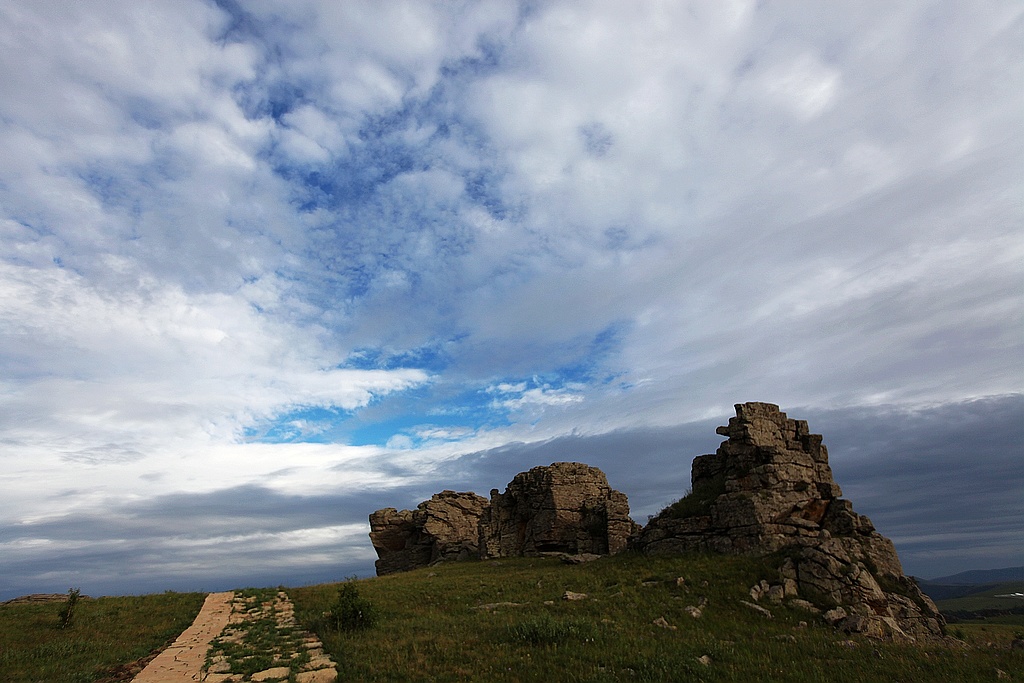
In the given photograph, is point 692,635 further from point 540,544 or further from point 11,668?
point 540,544

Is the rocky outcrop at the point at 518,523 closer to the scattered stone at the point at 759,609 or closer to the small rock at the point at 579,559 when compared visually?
the small rock at the point at 579,559

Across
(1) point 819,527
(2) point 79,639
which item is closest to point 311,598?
(2) point 79,639

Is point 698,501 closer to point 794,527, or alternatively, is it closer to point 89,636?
point 794,527

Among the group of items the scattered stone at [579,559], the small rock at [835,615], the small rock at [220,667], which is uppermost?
the scattered stone at [579,559]

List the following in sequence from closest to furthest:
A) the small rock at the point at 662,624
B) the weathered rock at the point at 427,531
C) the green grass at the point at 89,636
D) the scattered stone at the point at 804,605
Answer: the green grass at the point at 89,636 → the small rock at the point at 662,624 → the scattered stone at the point at 804,605 → the weathered rock at the point at 427,531

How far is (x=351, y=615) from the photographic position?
22578 mm

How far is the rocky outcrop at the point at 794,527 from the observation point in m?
22.8

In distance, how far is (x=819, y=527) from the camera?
29.2 m

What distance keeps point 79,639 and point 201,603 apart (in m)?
9.15

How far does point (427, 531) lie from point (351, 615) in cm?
3773

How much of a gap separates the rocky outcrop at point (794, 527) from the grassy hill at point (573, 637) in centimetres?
161

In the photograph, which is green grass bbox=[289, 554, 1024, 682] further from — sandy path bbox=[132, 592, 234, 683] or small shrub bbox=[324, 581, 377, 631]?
sandy path bbox=[132, 592, 234, 683]

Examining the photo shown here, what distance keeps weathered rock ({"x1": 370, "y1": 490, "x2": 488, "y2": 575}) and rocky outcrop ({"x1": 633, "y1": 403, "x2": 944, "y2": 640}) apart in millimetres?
29818

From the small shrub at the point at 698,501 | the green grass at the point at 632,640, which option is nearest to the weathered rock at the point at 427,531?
the small shrub at the point at 698,501
